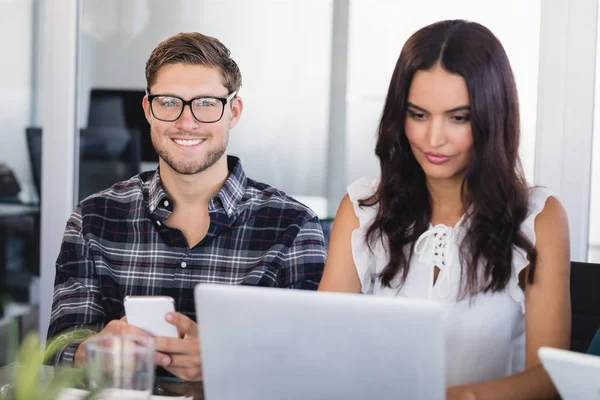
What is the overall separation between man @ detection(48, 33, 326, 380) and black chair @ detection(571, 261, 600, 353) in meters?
0.62

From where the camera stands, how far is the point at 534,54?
8.95ft

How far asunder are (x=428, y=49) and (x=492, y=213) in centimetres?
39

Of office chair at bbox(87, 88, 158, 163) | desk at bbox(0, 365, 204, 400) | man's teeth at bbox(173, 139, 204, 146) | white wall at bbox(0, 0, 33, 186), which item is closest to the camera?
desk at bbox(0, 365, 204, 400)

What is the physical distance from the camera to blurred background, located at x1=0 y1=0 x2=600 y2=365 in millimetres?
2691

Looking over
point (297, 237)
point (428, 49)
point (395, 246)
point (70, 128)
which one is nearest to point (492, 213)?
point (395, 246)

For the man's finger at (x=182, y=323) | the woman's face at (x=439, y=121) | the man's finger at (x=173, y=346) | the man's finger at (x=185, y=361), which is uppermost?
the woman's face at (x=439, y=121)

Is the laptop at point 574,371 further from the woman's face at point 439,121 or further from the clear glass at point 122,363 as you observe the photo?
the woman's face at point 439,121

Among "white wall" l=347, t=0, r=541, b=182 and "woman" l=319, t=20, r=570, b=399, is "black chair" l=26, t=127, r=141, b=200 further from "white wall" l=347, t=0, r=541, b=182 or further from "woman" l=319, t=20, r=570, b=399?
"woman" l=319, t=20, r=570, b=399

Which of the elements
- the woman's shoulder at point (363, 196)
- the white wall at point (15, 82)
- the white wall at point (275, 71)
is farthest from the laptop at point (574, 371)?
the white wall at point (15, 82)

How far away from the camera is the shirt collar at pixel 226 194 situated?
209cm

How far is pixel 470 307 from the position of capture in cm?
180

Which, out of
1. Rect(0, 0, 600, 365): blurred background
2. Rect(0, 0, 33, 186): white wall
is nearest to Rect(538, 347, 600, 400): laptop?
Rect(0, 0, 600, 365): blurred background

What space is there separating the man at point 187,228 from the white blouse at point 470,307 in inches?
13.4

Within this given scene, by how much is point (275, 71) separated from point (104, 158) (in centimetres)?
80
